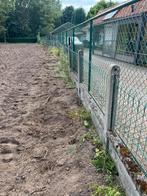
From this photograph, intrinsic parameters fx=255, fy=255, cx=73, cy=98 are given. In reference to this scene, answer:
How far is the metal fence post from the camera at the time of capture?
3021 mm

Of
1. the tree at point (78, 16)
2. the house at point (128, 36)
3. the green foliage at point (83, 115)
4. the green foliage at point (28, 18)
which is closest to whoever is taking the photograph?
the house at point (128, 36)

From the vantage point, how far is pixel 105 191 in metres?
2.62

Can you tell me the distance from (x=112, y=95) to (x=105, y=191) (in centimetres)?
110

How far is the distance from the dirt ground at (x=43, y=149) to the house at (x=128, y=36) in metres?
1.35

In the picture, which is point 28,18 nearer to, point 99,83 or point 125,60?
point 99,83

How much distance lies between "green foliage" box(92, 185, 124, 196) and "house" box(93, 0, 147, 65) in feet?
4.75

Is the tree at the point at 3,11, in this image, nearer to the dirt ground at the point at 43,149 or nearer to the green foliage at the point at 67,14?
the green foliage at the point at 67,14

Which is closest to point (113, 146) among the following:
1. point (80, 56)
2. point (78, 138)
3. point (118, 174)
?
point (118, 174)

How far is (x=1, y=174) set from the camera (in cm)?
310

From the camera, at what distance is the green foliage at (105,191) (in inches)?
100

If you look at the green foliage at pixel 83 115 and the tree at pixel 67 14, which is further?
the tree at pixel 67 14

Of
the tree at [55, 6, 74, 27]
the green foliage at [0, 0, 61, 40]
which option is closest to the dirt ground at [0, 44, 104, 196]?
the green foliage at [0, 0, 61, 40]

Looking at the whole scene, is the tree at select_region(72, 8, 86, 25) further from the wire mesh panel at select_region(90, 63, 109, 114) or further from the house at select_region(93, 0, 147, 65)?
the house at select_region(93, 0, 147, 65)

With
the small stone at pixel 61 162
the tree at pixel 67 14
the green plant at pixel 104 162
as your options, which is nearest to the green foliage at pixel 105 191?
the green plant at pixel 104 162
